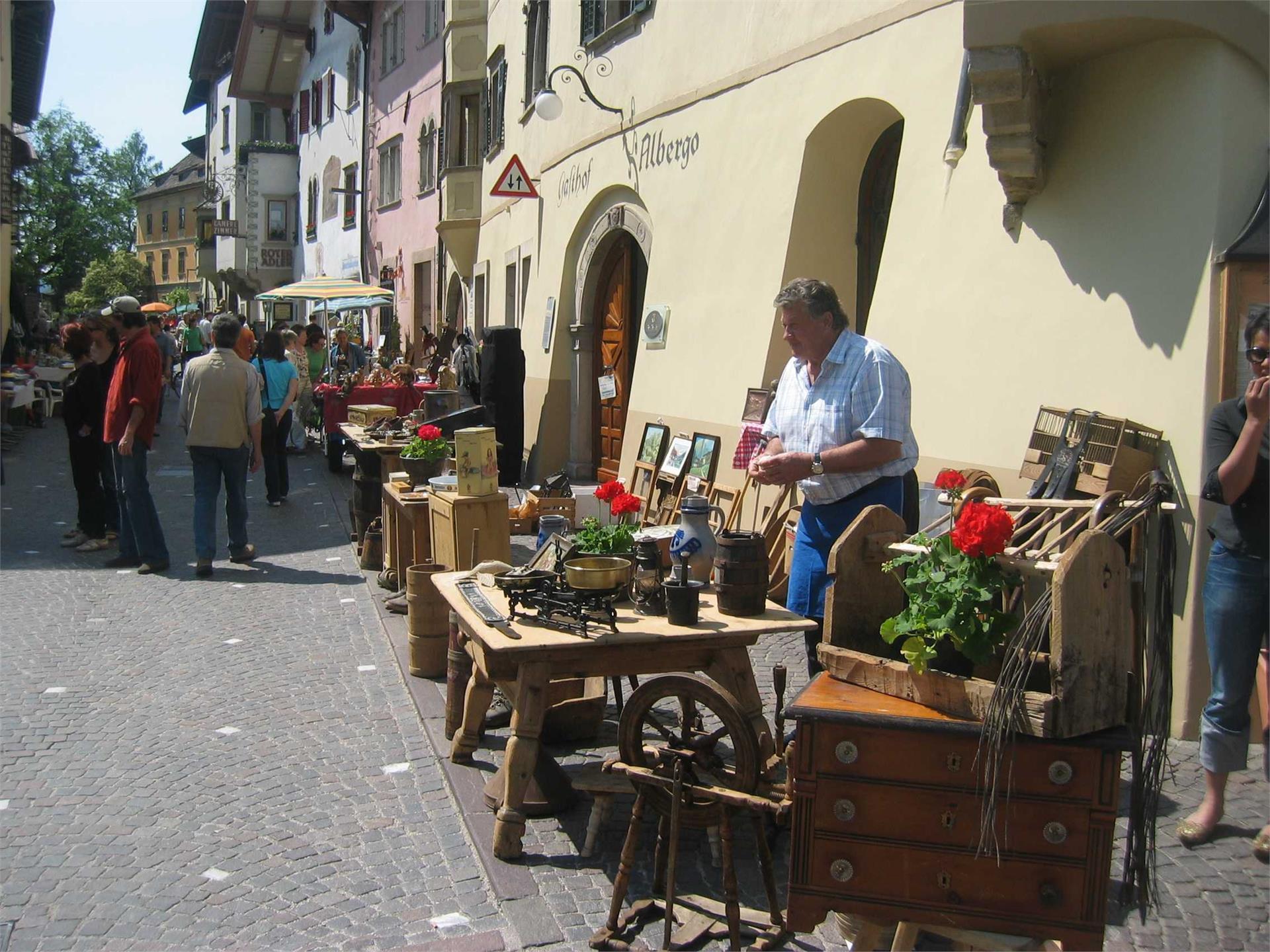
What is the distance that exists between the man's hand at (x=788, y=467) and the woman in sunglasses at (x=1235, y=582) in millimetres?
1309

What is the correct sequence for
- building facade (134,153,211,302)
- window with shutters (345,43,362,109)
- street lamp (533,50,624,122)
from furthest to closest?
1. building facade (134,153,211,302)
2. window with shutters (345,43,362,109)
3. street lamp (533,50,624,122)

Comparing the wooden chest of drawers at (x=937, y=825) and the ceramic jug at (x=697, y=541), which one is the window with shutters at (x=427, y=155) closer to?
the ceramic jug at (x=697, y=541)

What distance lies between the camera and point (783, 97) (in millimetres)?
8922

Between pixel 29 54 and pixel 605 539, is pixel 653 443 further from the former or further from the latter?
pixel 29 54

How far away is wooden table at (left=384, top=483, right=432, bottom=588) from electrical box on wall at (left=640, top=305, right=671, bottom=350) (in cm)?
338

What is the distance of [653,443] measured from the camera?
34.7 ft

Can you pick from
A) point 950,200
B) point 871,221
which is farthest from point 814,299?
point 871,221

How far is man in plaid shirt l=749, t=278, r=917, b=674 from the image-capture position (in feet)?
13.8

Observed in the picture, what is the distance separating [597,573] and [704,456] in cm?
548

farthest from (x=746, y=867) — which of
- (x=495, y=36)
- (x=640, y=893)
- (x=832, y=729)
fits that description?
(x=495, y=36)

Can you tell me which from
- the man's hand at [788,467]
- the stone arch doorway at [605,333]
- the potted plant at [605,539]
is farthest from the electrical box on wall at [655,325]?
the man's hand at [788,467]

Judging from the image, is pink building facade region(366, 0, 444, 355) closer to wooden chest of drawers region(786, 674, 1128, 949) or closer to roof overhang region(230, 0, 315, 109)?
roof overhang region(230, 0, 315, 109)

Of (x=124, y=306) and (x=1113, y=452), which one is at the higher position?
(x=124, y=306)

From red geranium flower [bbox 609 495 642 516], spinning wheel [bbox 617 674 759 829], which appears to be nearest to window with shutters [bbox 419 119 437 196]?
red geranium flower [bbox 609 495 642 516]
